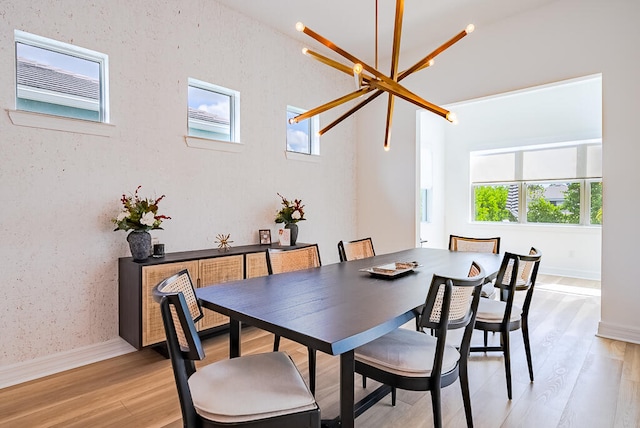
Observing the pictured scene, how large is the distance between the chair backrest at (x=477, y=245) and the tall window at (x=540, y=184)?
3.66 m

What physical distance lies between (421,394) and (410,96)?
1.89 metres

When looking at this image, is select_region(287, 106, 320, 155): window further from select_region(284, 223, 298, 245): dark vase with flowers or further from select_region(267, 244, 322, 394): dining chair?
select_region(267, 244, 322, 394): dining chair

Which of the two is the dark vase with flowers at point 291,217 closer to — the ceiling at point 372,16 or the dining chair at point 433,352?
the ceiling at point 372,16

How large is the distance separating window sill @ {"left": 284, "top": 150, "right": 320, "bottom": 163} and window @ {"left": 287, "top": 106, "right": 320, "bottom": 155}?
9 cm

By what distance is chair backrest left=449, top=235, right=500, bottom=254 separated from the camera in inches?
137

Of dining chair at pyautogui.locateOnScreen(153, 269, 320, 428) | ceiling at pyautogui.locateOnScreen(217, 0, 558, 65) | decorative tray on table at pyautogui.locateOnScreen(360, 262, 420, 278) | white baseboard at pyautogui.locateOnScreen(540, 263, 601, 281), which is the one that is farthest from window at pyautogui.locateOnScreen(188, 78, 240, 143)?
white baseboard at pyautogui.locateOnScreen(540, 263, 601, 281)

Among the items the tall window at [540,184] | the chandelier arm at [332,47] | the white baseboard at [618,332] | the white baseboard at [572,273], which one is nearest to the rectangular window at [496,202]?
the tall window at [540,184]

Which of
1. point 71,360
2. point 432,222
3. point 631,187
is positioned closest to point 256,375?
point 71,360

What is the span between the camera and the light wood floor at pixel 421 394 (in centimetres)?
201

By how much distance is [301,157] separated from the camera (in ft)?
14.7

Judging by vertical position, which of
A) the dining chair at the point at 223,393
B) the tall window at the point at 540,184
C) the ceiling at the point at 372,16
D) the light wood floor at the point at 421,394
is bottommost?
the light wood floor at the point at 421,394

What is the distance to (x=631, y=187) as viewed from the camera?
3213 millimetres

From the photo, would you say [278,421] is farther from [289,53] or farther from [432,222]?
[432,222]

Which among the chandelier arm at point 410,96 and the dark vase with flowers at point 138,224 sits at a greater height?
the chandelier arm at point 410,96
